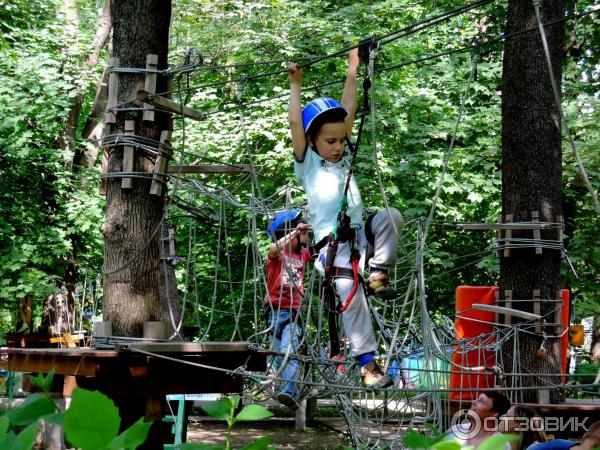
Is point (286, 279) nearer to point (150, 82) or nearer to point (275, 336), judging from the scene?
point (275, 336)

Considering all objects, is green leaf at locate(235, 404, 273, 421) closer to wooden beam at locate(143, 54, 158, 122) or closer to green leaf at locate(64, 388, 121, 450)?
green leaf at locate(64, 388, 121, 450)

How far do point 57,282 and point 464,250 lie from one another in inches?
214

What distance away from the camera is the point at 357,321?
396 cm

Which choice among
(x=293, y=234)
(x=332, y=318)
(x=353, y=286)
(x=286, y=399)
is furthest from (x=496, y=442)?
(x=293, y=234)

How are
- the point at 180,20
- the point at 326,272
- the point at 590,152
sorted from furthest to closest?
the point at 180,20, the point at 590,152, the point at 326,272

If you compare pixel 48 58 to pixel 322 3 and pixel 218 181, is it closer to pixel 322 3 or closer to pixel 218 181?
pixel 218 181

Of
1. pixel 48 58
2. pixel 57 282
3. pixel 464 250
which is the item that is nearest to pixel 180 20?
pixel 48 58

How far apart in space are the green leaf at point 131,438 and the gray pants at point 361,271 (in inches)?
124

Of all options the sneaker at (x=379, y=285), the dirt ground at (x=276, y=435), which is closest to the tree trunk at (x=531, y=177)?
the sneaker at (x=379, y=285)

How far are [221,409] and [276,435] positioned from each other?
35.8 ft

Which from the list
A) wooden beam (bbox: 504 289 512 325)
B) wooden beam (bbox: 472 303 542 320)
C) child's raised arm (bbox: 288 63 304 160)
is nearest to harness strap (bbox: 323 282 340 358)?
child's raised arm (bbox: 288 63 304 160)

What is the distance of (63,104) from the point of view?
11.5 m

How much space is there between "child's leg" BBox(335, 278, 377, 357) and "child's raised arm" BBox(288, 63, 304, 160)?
0.62 meters

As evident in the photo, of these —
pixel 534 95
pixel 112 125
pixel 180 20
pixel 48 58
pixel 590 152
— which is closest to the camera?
pixel 112 125
